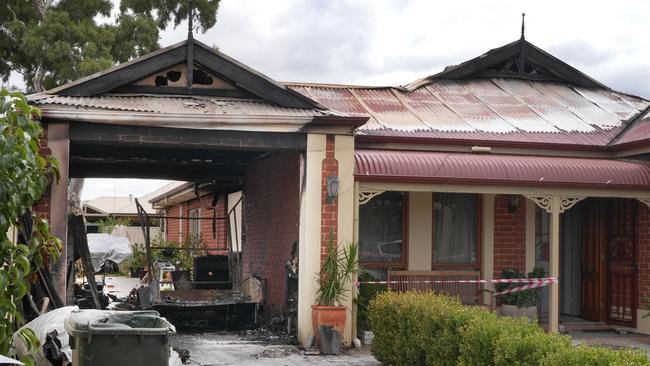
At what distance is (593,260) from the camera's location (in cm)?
1658

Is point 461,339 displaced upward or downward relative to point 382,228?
downward

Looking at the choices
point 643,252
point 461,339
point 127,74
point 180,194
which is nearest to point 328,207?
point 127,74

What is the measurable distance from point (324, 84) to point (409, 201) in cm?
337

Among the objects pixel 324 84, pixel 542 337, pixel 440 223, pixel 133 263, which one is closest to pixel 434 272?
pixel 440 223

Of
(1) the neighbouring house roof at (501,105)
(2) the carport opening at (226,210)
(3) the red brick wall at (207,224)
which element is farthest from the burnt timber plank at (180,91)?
(3) the red brick wall at (207,224)

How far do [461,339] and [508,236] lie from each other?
289 inches

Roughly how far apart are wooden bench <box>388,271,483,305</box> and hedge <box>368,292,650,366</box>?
3200 mm

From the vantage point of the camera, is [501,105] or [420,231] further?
[501,105]

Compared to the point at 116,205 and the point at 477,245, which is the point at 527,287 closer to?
the point at 477,245

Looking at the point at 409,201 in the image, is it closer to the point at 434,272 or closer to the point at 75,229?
the point at 434,272

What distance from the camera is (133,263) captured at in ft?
97.6

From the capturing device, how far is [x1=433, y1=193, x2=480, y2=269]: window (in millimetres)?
15844

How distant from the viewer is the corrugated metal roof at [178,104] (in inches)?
491

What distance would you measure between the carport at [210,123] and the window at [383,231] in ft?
4.72
